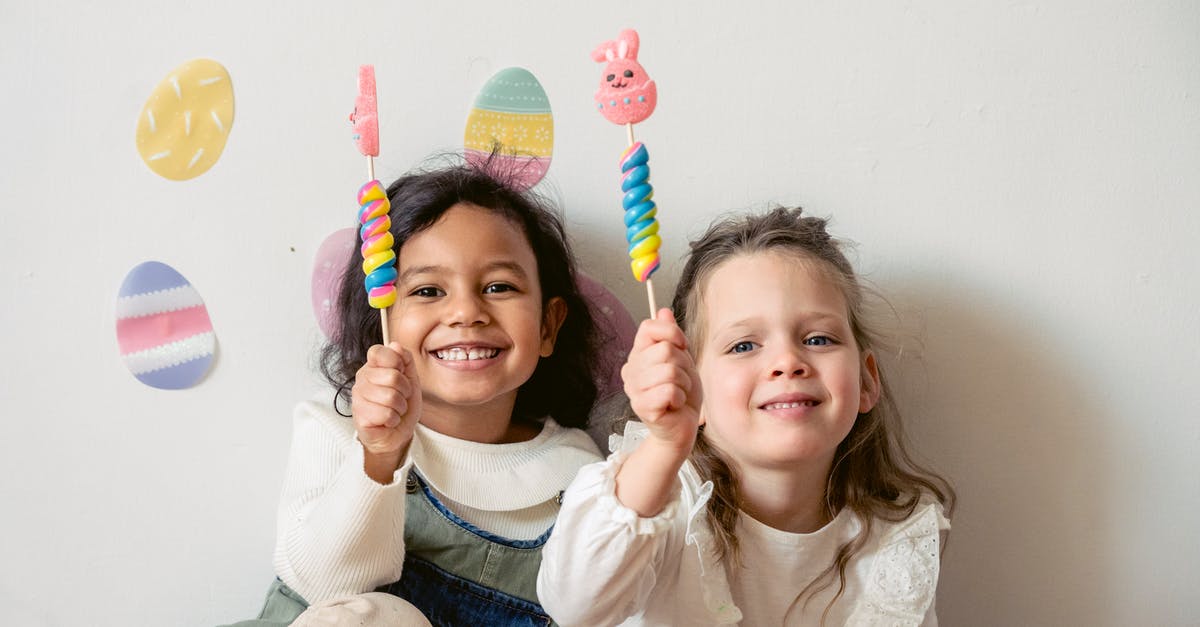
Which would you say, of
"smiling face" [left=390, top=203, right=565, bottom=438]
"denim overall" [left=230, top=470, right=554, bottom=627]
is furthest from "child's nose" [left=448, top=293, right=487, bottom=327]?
"denim overall" [left=230, top=470, right=554, bottom=627]

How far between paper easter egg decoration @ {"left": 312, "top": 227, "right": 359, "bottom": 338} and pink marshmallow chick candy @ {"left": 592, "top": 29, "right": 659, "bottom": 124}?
1.85 feet

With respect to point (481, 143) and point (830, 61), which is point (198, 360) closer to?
point (481, 143)

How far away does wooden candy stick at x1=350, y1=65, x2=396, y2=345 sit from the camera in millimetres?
1159

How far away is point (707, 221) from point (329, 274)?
0.56 m

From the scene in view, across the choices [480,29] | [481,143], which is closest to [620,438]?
[481,143]

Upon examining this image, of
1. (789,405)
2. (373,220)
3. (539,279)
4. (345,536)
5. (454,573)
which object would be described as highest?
(373,220)

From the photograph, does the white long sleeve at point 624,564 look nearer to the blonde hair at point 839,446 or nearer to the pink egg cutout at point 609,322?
the blonde hair at point 839,446

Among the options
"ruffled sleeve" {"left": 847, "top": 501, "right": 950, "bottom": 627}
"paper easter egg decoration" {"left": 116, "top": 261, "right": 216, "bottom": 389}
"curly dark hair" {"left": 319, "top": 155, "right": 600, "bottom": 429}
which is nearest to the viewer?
"ruffled sleeve" {"left": 847, "top": 501, "right": 950, "bottom": 627}

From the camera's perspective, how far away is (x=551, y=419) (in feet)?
5.03

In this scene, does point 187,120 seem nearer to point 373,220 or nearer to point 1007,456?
point 373,220

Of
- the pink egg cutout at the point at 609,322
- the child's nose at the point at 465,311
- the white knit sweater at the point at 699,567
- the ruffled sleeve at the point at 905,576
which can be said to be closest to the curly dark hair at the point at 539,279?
the pink egg cutout at the point at 609,322

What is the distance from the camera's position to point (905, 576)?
128 centimetres

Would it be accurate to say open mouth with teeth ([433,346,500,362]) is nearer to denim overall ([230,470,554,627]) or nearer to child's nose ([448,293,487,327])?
child's nose ([448,293,487,327])

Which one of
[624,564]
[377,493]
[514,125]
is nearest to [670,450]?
[624,564]
